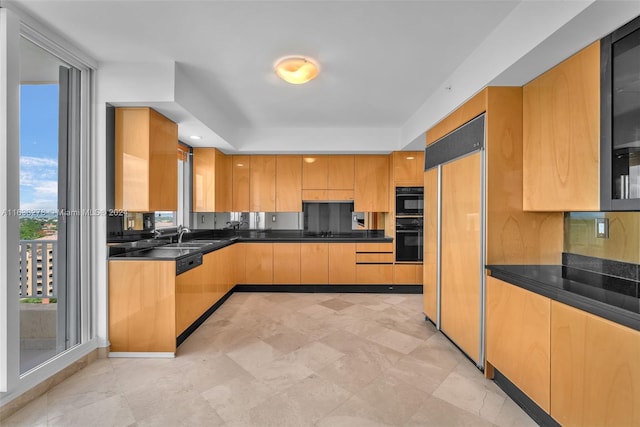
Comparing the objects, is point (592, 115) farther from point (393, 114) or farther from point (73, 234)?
point (73, 234)

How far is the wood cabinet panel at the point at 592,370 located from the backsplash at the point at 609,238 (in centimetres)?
68

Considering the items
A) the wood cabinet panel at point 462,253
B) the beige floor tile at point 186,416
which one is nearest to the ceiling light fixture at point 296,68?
the wood cabinet panel at point 462,253

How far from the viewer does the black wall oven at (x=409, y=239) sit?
451cm

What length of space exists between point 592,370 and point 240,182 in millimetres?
4501

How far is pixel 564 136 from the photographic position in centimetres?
186

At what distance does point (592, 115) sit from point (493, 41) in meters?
0.82

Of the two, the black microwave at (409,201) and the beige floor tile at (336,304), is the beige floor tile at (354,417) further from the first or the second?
the black microwave at (409,201)

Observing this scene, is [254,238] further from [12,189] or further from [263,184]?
[12,189]

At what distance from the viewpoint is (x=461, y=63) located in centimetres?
247

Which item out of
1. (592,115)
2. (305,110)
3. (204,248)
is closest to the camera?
(592,115)

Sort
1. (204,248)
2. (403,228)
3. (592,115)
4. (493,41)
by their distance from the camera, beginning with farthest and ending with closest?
(403,228)
(204,248)
(493,41)
(592,115)

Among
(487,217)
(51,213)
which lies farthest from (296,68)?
(51,213)

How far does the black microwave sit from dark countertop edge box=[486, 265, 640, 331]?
2.46 meters

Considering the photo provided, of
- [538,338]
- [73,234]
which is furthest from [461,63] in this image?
[73,234]
